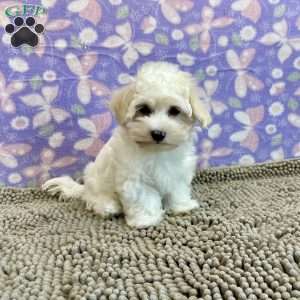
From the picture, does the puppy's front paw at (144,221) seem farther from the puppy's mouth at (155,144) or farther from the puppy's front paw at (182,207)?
the puppy's mouth at (155,144)

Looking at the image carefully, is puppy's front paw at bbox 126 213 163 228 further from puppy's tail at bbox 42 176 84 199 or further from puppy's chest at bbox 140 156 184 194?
puppy's tail at bbox 42 176 84 199

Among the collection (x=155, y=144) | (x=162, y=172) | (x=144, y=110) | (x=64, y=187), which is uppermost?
(x=144, y=110)

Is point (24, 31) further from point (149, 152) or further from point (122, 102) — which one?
point (149, 152)

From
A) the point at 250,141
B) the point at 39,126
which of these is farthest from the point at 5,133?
the point at 250,141

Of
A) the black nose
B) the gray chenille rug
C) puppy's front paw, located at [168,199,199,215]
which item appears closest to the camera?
the gray chenille rug

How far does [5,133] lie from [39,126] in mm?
164

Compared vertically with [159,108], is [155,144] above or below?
below

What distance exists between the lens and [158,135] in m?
1.61

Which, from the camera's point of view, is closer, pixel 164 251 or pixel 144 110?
pixel 164 251

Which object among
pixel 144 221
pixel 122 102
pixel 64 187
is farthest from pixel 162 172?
pixel 64 187

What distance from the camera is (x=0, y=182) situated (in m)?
2.21

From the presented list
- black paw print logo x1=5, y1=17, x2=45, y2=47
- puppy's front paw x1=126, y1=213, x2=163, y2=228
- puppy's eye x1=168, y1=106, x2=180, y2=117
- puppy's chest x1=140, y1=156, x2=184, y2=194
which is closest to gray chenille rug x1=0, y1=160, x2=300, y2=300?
puppy's front paw x1=126, y1=213, x2=163, y2=228

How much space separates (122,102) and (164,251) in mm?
573

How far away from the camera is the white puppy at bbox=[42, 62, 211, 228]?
5.37 ft
